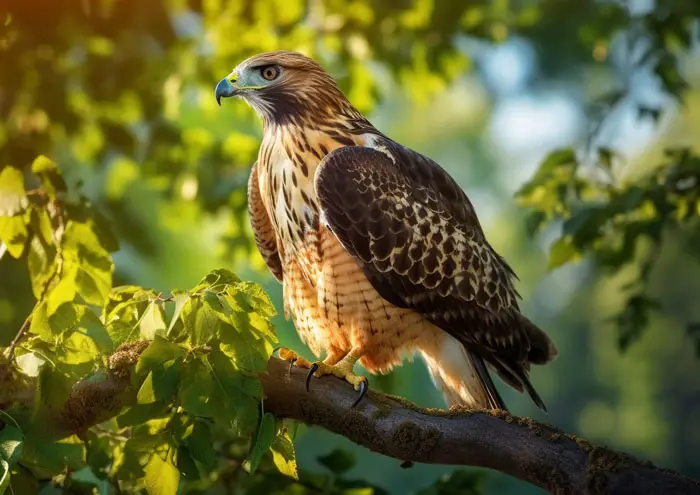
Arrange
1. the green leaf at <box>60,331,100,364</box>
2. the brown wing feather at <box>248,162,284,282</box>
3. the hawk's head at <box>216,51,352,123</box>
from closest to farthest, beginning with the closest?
1. the green leaf at <box>60,331,100,364</box>
2. the hawk's head at <box>216,51,352,123</box>
3. the brown wing feather at <box>248,162,284,282</box>

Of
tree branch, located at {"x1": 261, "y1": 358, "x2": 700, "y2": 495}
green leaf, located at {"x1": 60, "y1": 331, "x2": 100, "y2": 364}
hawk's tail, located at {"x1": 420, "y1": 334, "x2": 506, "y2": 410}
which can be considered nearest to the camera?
tree branch, located at {"x1": 261, "y1": 358, "x2": 700, "y2": 495}

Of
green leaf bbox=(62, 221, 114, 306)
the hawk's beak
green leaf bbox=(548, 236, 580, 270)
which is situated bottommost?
green leaf bbox=(62, 221, 114, 306)

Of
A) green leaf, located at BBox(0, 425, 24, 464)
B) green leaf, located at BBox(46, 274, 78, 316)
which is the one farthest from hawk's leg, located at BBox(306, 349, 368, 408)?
green leaf, located at BBox(0, 425, 24, 464)

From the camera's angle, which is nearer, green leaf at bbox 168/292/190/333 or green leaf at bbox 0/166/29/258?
green leaf at bbox 168/292/190/333

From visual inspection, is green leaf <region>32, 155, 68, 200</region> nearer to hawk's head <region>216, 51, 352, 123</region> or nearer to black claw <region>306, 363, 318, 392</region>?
hawk's head <region>216, 51, 352, 123</region>

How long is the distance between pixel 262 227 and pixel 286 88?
699 millimetres

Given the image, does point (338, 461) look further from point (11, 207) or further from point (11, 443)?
point (11, 207)

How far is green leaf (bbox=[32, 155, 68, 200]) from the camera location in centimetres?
327

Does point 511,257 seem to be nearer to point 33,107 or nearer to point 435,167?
point 33,107

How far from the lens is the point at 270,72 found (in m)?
3.94

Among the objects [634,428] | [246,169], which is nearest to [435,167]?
[246,169]

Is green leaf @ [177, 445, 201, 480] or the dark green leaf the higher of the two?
the dark green leaf

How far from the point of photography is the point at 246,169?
6.06 m

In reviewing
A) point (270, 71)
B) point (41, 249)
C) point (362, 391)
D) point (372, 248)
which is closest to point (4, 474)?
point (41, 249)
